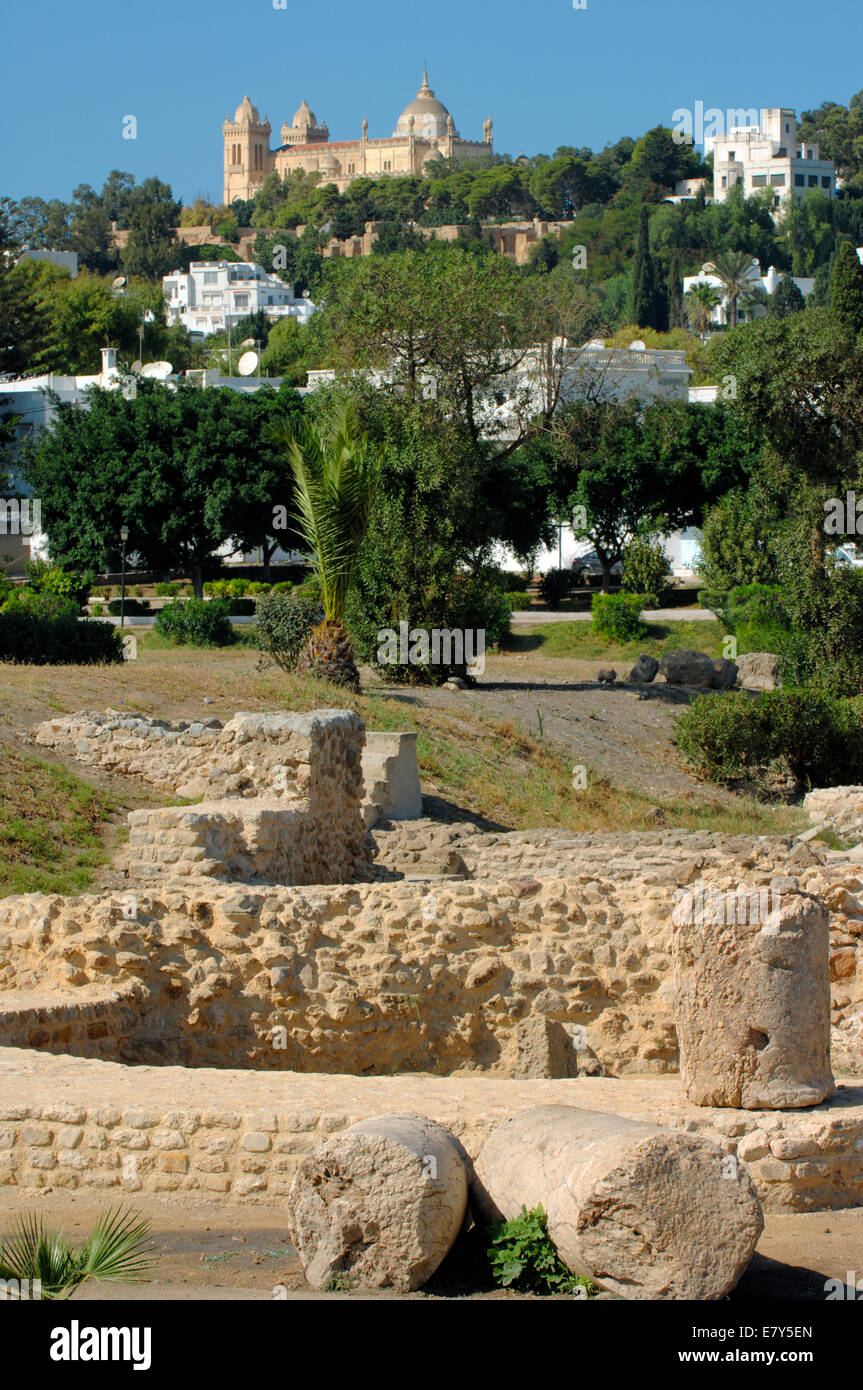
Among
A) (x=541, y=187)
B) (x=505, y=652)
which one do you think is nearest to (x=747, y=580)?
(x=505, y=652)

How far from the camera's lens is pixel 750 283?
10488 centimetres

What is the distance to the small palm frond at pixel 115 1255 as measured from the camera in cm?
452

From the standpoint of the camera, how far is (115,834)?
Answer: 13203mm

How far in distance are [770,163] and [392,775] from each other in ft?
492

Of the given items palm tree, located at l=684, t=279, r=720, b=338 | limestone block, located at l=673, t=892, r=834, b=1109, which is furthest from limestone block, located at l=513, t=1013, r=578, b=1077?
palm tree, located at l=684, t=279, r=720, b=338

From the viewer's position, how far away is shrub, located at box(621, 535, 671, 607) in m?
41.3

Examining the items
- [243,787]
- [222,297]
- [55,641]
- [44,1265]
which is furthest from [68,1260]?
[222,297]

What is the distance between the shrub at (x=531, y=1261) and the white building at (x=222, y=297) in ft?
406

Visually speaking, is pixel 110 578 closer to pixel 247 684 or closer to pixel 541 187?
pixel 247 684

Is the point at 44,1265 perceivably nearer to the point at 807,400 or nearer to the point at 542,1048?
the point at 542,1048

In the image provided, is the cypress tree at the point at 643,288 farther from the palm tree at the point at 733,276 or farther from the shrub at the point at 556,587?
the shrub at the point at 556,587

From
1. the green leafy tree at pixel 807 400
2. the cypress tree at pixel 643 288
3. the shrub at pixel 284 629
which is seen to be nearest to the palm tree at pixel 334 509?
the shrub at pixel 284 629

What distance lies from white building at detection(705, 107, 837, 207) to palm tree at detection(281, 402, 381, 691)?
136742 mm
